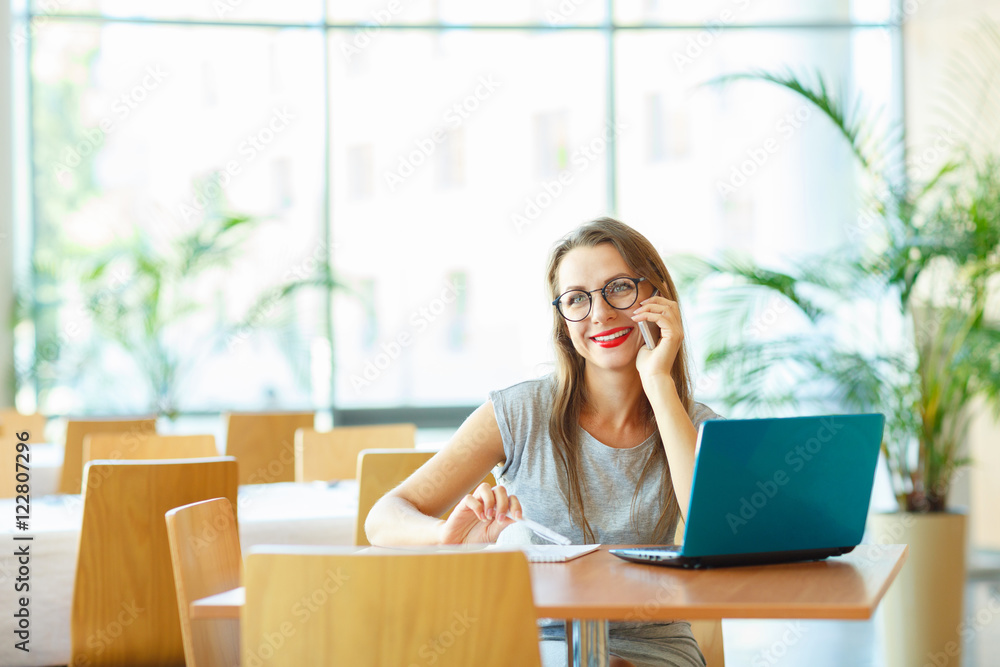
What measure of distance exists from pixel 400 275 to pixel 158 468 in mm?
3872

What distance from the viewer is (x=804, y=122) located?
21.2ft

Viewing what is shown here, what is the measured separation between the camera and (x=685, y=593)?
1368 mm

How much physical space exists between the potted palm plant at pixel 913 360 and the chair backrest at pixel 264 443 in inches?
68.8

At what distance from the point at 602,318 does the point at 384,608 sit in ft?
3.13

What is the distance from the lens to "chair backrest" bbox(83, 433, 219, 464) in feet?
11.0

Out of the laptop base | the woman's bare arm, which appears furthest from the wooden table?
the woman's bare arm

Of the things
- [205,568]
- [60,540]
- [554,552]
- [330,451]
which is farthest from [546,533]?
[330,451]

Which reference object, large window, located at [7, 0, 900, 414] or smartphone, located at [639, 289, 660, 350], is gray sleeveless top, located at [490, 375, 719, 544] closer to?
smartphone, located at [639, 289, 660, 350]

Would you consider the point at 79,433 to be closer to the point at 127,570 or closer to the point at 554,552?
the point at 127,570

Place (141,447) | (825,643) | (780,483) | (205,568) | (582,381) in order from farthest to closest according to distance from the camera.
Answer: (825,643)
(141,447)
(582,381)
(205,568)
(780,483)

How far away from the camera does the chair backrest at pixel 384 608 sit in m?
1.17

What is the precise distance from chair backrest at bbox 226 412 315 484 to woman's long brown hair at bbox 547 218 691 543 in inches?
92.6

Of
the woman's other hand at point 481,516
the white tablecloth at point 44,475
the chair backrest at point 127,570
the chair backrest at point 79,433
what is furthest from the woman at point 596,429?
the white tablecloth at point 44,475

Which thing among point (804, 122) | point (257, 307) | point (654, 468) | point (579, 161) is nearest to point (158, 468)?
point (654, 468)
